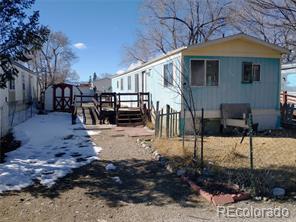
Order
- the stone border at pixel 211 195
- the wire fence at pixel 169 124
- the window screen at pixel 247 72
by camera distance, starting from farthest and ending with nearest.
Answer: the window screen at pixel 247 72 → the wire fence at pixel 169 124 → the stone border at pixel 211 195

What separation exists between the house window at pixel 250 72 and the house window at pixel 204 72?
118cm

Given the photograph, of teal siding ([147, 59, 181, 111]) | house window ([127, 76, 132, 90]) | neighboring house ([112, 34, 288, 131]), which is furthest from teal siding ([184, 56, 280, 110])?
house window ([127, 76, 132, 90])

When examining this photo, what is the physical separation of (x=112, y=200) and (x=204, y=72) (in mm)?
8287

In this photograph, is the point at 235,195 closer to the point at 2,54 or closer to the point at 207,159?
the point at 207,159

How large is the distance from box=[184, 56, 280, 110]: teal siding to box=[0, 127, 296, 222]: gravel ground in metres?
6.03

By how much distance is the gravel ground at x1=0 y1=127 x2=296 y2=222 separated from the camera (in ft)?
15.7

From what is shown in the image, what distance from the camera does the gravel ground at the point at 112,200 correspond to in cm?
479

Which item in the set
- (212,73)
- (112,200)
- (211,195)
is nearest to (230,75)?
(212,73)

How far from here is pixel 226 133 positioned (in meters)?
13.0

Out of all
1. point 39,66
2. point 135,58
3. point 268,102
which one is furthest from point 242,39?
point 39,66

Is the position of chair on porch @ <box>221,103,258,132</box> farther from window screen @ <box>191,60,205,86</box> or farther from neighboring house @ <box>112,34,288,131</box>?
window screen @ <box>191,60,205,86</box>

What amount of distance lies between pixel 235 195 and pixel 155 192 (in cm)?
131

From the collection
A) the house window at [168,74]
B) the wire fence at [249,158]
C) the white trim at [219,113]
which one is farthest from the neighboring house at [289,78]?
the house window at [168,74]

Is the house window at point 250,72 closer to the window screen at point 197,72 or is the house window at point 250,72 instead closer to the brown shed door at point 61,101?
the window screen at point 197,72
